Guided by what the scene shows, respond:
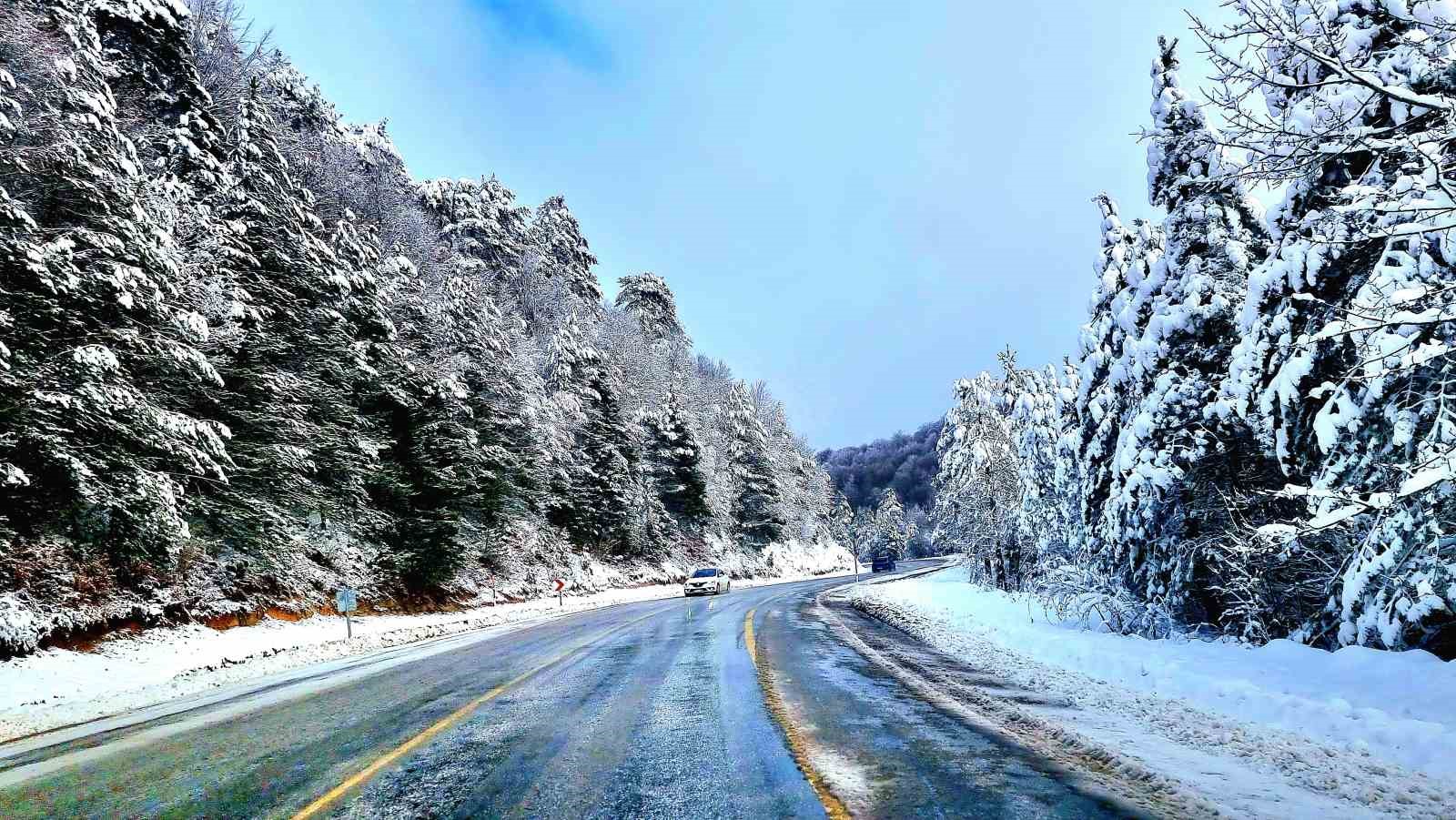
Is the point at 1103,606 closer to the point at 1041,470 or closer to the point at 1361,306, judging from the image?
the point at 1361,306

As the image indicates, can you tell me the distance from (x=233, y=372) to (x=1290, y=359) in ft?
65.5

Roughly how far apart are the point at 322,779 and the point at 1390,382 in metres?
10.5

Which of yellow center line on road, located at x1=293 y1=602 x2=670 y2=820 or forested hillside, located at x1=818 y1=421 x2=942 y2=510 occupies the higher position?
forested hillside, located at x1=818 y1=421 x2=942 y2=510


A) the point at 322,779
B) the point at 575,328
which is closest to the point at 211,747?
the point at 322,779

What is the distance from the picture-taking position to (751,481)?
60.3 metres

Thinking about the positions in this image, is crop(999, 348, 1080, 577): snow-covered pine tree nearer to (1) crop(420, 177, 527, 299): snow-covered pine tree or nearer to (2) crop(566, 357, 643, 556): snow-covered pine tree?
(2) crop(566, 357, 643, 556): snow-covered pine tree

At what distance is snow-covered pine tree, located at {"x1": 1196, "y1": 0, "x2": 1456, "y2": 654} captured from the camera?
193 inches

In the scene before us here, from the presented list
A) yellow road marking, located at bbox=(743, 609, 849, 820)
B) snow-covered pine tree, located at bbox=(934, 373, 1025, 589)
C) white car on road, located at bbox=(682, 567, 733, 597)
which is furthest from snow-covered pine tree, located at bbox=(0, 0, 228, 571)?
snow-covered pine tree, located at bbox=(934, 373, 1025, 589)

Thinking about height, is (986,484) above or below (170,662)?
above

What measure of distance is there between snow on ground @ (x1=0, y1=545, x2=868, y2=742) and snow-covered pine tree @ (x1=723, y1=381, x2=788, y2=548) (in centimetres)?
3894

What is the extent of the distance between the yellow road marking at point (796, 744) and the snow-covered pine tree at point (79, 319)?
10.8 metres

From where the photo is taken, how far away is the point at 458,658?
507 inches

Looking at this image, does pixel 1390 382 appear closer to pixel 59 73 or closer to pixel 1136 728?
pixel 1136 728

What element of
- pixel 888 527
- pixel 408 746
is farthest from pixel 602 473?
pixel 888 527
